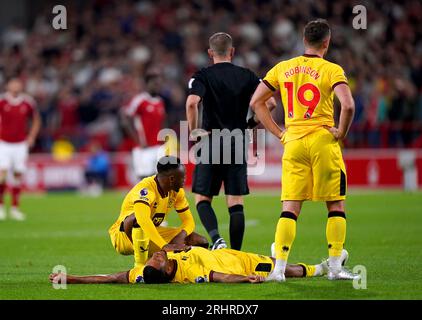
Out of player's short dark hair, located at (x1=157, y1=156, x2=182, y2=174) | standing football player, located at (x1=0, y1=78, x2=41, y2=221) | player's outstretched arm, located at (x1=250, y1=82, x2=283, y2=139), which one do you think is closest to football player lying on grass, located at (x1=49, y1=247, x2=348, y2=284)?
player's short dark hair, located at (x1=157, y1=156, x2=182, y2=174)

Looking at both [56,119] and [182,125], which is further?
[56,119]

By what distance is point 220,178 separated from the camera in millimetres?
11406

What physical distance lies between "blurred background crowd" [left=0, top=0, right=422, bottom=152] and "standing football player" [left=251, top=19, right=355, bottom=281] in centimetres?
1578

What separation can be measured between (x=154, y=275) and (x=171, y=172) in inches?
46.1

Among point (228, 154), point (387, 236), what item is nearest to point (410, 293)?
point (228, 154)

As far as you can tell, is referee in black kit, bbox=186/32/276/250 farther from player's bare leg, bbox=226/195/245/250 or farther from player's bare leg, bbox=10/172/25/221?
player's bare leg, bbox=10/172/25/221

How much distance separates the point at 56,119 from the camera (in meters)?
27.5

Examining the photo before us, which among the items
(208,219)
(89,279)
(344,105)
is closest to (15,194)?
(208,219)

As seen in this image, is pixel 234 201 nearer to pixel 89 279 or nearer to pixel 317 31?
pixel 89 279

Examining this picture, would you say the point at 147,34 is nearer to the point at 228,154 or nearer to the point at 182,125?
the point at 182,125

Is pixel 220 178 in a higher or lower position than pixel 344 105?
lower

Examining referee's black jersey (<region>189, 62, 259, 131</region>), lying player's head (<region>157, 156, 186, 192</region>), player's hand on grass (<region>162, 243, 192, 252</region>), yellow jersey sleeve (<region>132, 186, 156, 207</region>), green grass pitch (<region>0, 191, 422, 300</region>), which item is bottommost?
green grass pitch (<region>0, 191, 422, 300</region>)

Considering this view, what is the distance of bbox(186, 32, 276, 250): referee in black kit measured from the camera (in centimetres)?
1121

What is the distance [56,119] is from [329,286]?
1951 centimetres
